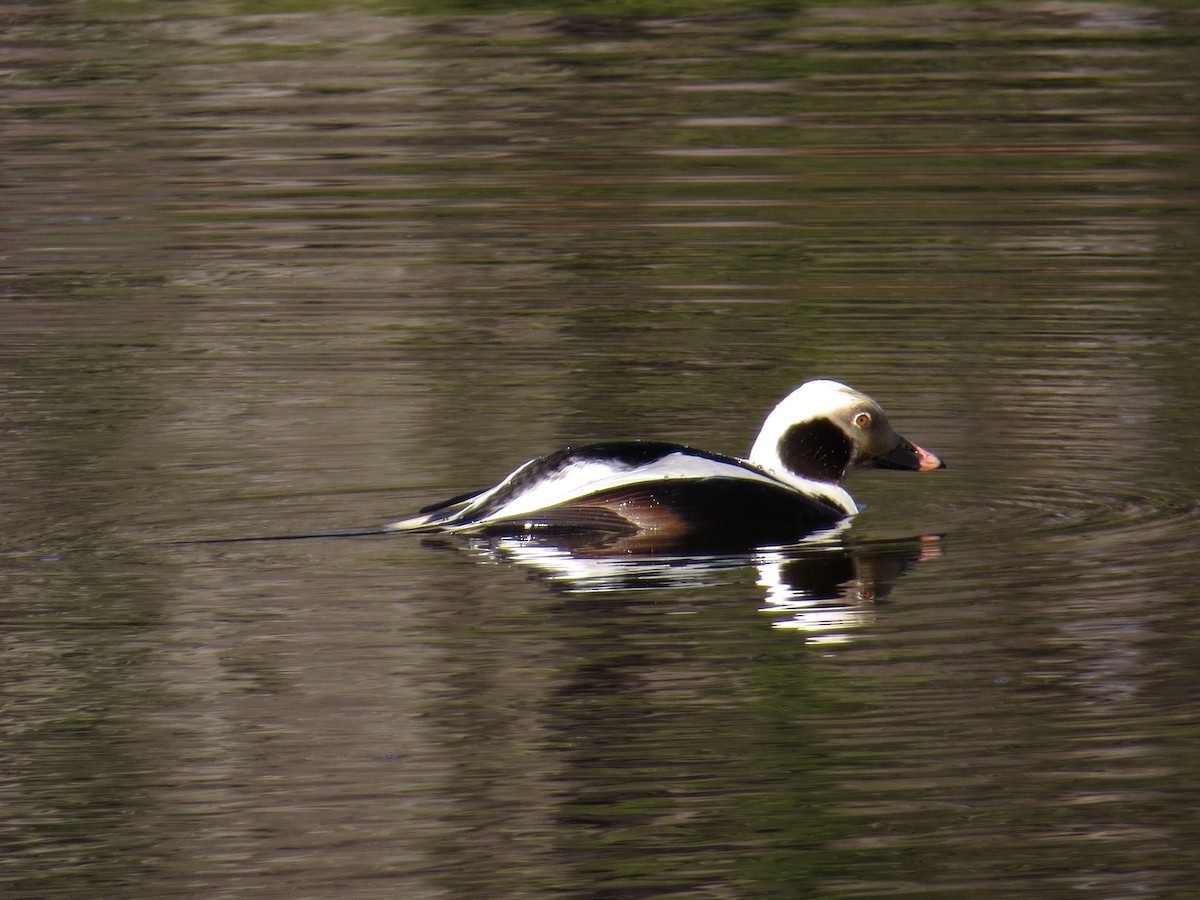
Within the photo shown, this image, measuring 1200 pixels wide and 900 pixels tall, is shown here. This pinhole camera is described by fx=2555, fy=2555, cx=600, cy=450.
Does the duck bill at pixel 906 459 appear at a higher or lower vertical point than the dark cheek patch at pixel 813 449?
lower

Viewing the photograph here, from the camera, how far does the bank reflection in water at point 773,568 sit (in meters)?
7.50

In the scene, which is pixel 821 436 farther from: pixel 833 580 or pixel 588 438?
pixel 588 438

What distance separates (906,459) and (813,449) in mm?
347

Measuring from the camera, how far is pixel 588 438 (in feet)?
31.7

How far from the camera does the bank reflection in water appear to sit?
7.50 m

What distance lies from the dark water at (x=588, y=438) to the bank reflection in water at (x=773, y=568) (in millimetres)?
29

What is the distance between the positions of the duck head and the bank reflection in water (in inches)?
14.2

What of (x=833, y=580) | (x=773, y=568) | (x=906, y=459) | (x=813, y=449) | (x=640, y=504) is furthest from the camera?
(x=906, y=459)

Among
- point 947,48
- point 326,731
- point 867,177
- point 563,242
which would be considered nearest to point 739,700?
point 326,731

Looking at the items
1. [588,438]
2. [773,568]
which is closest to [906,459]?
[773,568]

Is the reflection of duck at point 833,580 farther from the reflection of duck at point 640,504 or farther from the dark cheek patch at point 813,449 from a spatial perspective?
the dark cheek patch at point 813,449

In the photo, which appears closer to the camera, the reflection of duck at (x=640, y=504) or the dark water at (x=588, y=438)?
the dark water at (x=588, y=438)

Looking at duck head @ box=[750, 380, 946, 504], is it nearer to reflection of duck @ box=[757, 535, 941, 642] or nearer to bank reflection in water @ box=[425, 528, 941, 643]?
bank reflection in water @ box=[425, 528, 941, 643]

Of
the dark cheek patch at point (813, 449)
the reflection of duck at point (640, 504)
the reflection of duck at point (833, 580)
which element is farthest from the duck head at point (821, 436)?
the reflection of duck at point (833, 580)
